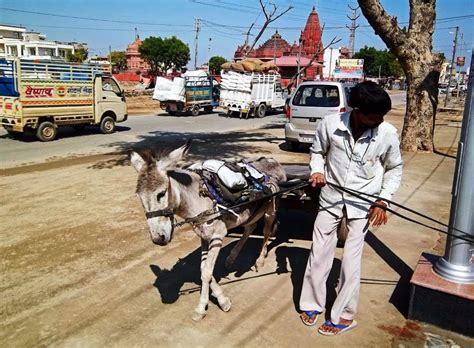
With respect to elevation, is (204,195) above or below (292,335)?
above

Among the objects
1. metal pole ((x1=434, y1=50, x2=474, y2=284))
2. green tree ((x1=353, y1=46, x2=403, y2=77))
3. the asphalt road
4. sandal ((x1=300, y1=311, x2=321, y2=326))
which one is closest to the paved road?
the asphalt road

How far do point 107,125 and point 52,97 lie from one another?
2368 millimetres

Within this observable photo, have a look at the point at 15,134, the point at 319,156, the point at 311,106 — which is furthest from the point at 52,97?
the point at 319,156

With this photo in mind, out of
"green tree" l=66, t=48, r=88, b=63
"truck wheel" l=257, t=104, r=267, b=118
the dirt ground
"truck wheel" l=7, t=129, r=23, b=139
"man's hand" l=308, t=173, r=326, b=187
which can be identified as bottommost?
the dirt ground

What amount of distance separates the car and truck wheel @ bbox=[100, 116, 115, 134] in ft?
22.7

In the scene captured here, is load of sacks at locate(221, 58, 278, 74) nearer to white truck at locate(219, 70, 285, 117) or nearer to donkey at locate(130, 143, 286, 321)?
white truck at locate(219, 70, 285, 117)

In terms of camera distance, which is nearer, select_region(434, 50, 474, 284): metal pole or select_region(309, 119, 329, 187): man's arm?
select_region(309, 119, 329, 187): man's arm

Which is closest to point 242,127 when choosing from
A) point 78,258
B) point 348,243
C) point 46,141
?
point 46,141

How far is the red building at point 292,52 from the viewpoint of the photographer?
186 ft

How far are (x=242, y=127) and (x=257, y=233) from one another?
43.3ft

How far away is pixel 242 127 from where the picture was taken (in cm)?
1855

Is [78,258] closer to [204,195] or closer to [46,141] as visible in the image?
[204,195]

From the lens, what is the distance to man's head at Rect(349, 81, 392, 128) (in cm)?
285

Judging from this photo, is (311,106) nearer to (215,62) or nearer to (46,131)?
(46,131)
